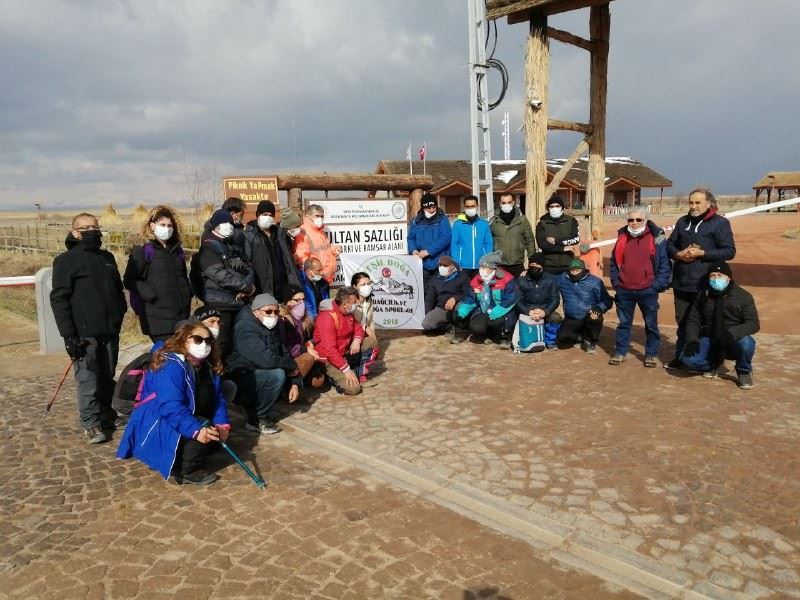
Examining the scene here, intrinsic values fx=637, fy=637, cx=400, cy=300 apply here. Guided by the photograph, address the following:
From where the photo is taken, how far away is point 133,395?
537cm

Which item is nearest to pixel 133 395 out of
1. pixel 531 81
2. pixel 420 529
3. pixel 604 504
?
pixel 420 529

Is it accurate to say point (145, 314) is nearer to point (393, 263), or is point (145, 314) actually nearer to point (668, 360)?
point (393, 263)

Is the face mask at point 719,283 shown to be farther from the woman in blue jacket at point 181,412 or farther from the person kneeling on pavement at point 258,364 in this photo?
the woman in blue jacket at point 181,412

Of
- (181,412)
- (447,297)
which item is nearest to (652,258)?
(447,297)

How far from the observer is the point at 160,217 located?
5570 millimetres

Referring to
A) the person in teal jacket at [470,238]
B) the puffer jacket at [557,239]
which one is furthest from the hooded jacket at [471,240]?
the puffer jacket at [557,239]

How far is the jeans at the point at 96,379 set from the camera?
5395mm

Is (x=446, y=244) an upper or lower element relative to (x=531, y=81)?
lower

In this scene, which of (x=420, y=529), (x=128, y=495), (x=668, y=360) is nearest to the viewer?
(x=420, y=529)

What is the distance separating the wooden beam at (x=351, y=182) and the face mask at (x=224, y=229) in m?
2.91

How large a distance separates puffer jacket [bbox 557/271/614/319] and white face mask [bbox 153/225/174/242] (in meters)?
4.91

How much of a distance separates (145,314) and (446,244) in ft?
15.1

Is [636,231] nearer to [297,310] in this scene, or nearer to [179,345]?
[297,310]

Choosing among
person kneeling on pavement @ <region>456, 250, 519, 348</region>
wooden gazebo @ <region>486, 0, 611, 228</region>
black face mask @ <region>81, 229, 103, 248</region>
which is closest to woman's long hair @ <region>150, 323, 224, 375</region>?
black face mask @ <region>81, 229, 103, 248</region>
